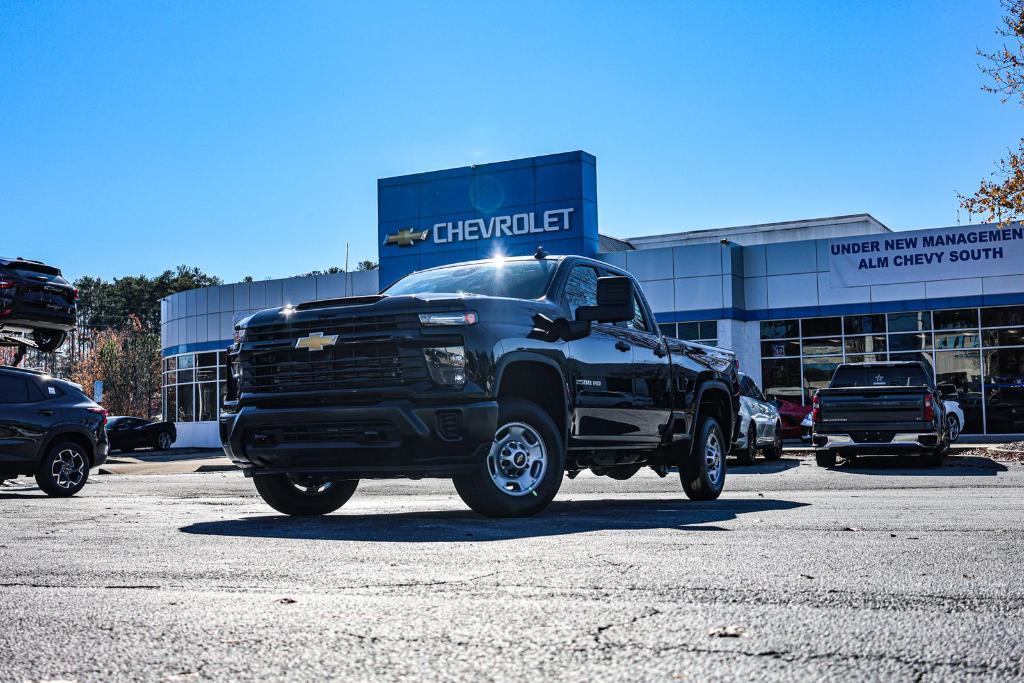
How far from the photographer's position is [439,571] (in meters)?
5.45

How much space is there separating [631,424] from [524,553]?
3.68 meters

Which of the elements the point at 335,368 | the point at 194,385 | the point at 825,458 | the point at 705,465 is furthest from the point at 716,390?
the point at 194,385

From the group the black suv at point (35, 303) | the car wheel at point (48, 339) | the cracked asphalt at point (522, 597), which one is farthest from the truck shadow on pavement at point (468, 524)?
the car wheel at point (48, 339)

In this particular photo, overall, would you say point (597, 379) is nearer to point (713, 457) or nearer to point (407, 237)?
point (713, 457)

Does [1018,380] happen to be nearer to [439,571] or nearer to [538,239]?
[538,239]

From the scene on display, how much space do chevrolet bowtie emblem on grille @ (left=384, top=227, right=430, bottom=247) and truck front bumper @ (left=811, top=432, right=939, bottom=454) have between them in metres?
23.2

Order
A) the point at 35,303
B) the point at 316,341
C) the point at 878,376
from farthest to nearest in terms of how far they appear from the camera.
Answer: the point at 35,303
the point at 878,376
the point at 316,341

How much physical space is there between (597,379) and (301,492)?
2566 mm

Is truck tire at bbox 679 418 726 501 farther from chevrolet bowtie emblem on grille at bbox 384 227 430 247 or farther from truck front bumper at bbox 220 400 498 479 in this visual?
chevrolet bowtie emblem on grille at bbox 384 227 430 247

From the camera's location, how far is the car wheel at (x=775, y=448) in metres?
22.3

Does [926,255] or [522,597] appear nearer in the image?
[522,597]

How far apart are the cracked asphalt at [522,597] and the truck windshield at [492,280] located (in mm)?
1783

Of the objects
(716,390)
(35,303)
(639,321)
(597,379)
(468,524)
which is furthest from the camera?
(35,303)

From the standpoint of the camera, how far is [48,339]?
21.3m
